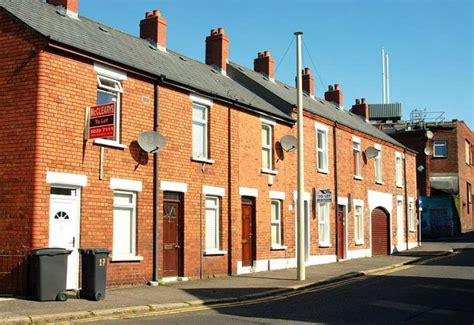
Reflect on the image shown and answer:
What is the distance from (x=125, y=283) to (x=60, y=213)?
2.70 m

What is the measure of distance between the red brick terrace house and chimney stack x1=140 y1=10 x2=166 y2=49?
0.17 feet

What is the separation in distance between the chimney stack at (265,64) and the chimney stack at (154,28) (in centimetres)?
815

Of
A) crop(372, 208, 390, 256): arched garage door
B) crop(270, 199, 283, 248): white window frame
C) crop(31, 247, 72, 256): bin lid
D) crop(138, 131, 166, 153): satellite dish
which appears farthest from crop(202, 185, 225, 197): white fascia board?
crop(372, 208, 390, 256): arched garage door

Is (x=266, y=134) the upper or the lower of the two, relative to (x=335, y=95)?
lower

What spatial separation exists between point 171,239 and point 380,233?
17.7 meters

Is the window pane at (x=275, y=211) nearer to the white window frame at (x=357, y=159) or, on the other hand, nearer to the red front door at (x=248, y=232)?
the red front door at (x=248, y=232)

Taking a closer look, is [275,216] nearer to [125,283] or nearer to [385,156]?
[125,283]

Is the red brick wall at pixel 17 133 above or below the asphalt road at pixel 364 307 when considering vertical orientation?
above

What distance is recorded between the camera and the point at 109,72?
15.1 meters

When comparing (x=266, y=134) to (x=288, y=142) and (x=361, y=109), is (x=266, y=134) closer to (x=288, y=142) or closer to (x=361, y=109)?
(x=288, y=142)

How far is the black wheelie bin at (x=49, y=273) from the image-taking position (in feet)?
40.0

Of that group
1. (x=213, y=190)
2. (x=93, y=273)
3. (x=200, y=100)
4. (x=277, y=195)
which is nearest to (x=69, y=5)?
(x=200, y=100)

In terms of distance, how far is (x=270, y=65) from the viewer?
28.6m

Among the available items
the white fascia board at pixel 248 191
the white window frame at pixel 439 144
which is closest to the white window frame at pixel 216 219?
the white fascia board at pixel 248 191
